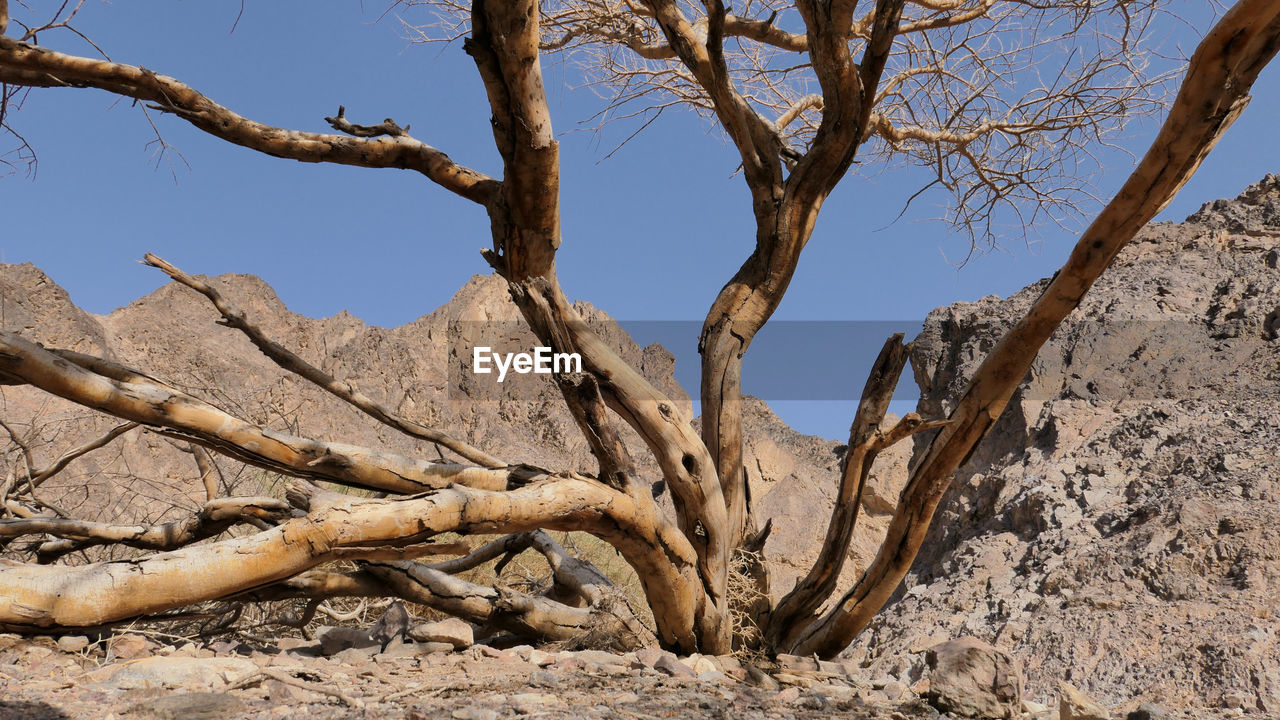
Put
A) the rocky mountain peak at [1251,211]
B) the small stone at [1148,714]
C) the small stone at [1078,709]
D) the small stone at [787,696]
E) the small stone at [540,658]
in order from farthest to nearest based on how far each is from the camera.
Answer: the rocky mountain peak at [1251,211] → the small stone at [540,658] → the small stone at [787,696] → the small stone at [1148,714] → the small stone at [1078,709]

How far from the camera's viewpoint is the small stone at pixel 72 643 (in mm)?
2814

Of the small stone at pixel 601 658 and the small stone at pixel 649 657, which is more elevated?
the small stone at pixel 649 657

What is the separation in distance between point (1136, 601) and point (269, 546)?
A: 11.8ft

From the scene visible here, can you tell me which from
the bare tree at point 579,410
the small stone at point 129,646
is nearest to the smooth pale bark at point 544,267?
the bare tree at point 579,410

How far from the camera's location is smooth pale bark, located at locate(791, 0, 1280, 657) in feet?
8.96

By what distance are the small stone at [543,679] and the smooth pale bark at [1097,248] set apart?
5.50 ft

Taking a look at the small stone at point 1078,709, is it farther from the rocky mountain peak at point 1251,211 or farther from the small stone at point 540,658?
the rocky mountain peak at point 1251,211

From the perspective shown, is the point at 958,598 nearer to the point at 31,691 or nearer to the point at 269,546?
the point at 269,546

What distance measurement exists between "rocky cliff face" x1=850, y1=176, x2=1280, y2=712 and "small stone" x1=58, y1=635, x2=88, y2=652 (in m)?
3.18

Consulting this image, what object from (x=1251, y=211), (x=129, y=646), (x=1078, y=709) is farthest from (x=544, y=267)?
(x=1251, y=211)

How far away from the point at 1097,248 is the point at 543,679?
8.23 ft

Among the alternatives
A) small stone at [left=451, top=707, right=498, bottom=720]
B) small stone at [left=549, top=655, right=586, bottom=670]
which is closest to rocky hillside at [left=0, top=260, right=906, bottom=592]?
small stone at [left=549, top=655, right=586, bottom=670]

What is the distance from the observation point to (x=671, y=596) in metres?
3.26

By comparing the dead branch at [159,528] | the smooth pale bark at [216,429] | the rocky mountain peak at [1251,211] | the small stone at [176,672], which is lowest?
the small stone at [176,672]
